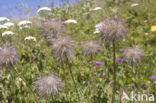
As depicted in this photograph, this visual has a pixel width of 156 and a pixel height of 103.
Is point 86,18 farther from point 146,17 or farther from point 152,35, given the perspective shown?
point 152,35

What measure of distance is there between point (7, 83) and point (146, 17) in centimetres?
586

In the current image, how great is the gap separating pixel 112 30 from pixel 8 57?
1368 millimetres

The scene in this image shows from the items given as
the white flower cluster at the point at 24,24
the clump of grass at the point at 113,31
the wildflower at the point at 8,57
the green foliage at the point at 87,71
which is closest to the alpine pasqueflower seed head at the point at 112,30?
the clump of grass at the point at 113,31

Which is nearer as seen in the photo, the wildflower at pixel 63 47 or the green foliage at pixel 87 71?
the wildflower at pixel 63 47

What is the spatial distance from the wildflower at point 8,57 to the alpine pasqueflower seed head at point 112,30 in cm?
119

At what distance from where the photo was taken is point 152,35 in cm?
625

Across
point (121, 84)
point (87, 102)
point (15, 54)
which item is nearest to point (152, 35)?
point (121, 84)

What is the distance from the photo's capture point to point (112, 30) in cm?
222

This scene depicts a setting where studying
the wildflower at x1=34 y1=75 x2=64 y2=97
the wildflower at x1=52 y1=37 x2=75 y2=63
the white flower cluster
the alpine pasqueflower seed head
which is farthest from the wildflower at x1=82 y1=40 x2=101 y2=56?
the white flower cluster

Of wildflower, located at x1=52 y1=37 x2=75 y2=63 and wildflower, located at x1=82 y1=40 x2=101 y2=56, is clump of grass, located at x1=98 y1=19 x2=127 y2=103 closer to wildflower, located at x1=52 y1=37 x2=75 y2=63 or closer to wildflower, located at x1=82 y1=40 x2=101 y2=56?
wildflower, located at x1=52 y1=37 x2=75 y2=63

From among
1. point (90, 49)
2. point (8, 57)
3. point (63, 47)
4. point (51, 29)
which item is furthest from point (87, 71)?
point (8, 57)

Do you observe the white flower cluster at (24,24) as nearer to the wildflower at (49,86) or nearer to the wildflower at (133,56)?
the wildflower at (49,86)

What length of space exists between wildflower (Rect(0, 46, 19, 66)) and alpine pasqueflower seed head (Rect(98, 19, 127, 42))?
119 centimetres

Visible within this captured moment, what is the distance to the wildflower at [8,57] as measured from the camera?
2.70 meters
